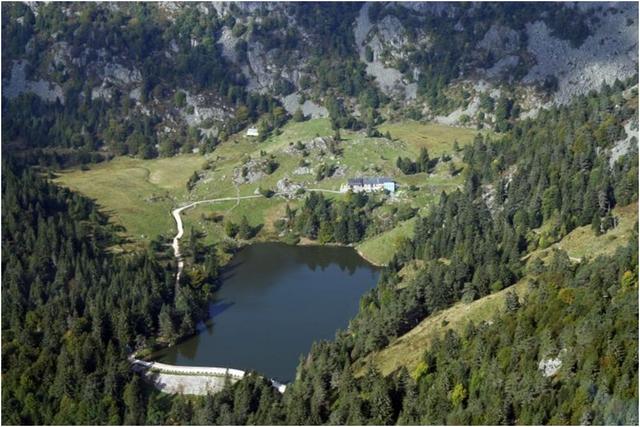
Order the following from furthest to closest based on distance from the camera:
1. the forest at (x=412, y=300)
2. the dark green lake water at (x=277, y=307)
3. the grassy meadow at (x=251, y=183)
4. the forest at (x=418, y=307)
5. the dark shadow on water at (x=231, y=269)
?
the grassy meadow at (x=251, y=183) → the dark shadow on water at (x=231, y=269) → the dark green lake water at (x=277, y=307) → the forest at (x=412, y=300) → the forest at (x=418, y=307)

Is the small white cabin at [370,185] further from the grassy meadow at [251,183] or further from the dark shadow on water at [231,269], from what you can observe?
the dark shadow on water at [231,269]

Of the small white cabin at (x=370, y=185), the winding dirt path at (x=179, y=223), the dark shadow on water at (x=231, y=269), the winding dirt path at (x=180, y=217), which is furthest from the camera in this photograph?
the small white cabin at (x=370, y=185)

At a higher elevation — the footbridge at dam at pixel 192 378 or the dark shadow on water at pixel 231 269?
the dark shadow on water at pixel 231 269

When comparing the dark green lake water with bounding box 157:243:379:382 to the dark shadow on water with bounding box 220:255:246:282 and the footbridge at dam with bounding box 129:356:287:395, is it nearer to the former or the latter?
the dark shadow on water with bounding box 220:255:246:282

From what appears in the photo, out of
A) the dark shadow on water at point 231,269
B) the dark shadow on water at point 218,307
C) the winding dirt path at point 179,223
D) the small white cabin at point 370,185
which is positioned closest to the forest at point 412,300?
the dark shadow on water at point 231,269

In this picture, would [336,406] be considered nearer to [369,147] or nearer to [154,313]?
[154,313]

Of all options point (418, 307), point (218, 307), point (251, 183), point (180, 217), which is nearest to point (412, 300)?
point (418, 307)

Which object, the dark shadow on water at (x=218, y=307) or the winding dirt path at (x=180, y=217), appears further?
the winding dirt path at (x=180, y=217)
